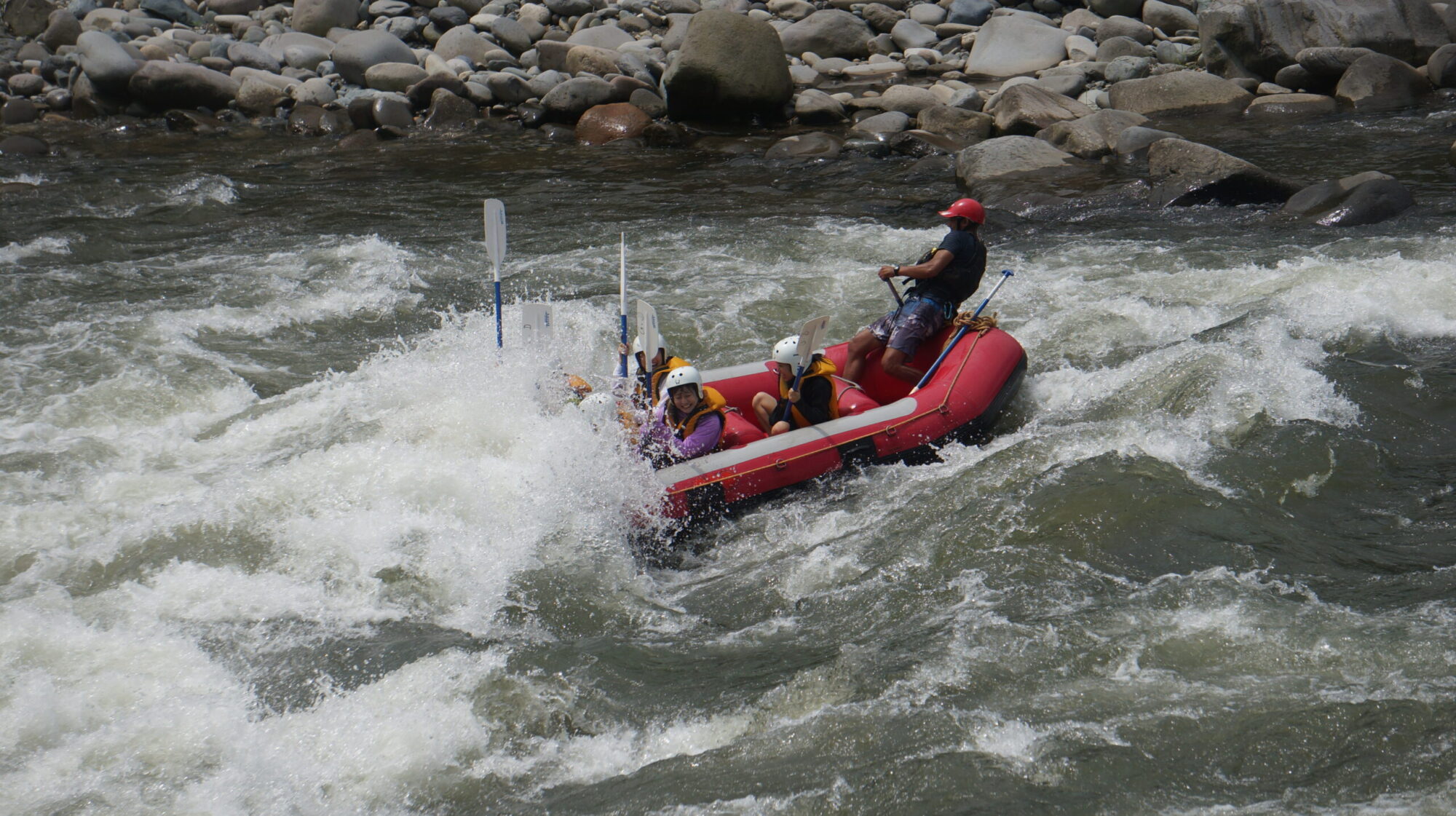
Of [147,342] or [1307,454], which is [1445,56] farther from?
[147,342]

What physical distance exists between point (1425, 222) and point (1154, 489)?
5604 mm

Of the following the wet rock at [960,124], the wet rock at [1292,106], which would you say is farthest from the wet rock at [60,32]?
the wet rock at [1292,106]

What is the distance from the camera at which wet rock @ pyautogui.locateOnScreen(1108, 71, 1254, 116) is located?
47.2 ft

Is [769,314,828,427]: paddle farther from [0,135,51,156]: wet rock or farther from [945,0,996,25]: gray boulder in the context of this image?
[945,0,996,25]: gray boulder

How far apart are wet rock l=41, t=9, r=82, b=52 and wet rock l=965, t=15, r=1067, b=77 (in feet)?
Answer: 45.5

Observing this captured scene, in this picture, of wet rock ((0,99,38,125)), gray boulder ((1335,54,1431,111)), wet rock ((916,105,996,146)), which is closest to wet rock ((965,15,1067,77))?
wet rock ((916,105,996,146))

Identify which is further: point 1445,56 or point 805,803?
point 1445,56

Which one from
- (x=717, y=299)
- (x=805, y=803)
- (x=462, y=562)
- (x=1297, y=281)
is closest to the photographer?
(x=805, y=803)

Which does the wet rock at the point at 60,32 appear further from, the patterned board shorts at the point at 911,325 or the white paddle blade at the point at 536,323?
the patterned board shorts at the point at 911,325

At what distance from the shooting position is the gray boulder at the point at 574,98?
1504 centimetres

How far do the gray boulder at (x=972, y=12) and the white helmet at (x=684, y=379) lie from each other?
14.6 metres

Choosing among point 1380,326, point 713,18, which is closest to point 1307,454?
point 1380,326

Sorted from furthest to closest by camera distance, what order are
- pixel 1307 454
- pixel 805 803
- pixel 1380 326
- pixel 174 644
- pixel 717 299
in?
pixel 717 299
pixel 1380 326
pixel 1307 454
pixel 174 644
pixel 805 803

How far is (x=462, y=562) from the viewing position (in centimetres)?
514
